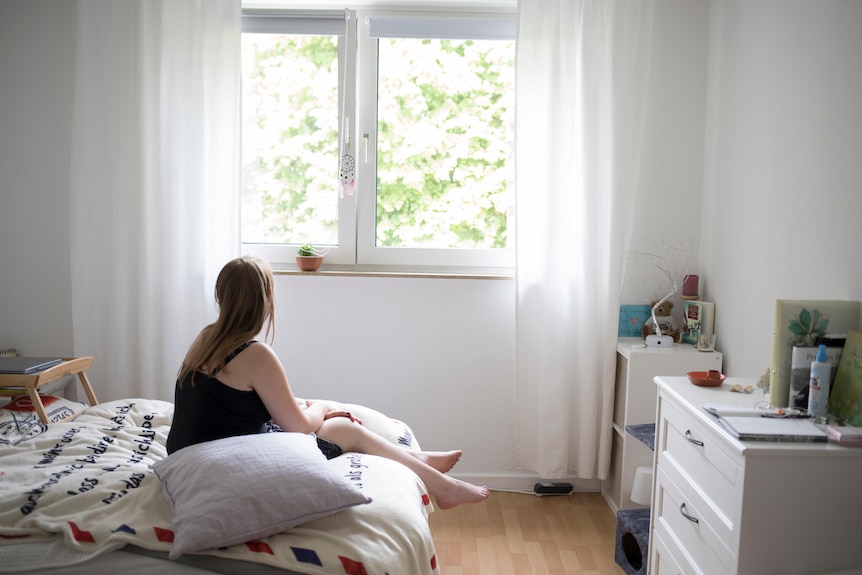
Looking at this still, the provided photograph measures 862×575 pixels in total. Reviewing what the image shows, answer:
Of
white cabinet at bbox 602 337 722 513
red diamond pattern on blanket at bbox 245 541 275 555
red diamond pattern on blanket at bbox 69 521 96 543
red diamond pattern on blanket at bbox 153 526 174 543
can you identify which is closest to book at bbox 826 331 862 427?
white cabinet at bbox 602 337 722 513

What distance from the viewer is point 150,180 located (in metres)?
3.02

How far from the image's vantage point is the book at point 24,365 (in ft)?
8.34

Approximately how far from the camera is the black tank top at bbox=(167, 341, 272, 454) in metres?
2.00

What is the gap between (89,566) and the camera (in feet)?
5.24

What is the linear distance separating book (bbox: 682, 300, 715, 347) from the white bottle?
3.53 ft

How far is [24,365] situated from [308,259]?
1152 millimetres

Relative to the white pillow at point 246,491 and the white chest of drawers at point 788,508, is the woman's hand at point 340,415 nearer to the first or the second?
the white pillow at point 246,491

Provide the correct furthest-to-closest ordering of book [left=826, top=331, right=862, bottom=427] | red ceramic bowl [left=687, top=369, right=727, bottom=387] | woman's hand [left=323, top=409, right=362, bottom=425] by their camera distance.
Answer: woman's hand [left=323, top=409, right=362, bottom=425] < red ceramic bowl [left=687, top=369, right=727, bottom=387] < book [left=826, top=331, right=862, bottom=427]

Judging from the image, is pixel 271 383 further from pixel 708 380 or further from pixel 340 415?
pixel 708 380

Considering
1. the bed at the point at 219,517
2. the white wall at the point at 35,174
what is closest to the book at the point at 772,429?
the bed at the point at 219,517

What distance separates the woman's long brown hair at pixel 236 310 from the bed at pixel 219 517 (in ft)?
0.99

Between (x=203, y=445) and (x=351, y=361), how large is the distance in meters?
1.43

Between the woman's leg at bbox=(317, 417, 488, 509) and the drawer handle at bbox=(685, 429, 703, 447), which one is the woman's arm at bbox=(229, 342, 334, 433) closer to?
the woman's leg at bbox=(317, 417, 488, 509)

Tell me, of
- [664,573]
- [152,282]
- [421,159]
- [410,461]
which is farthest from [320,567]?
[421,159]
